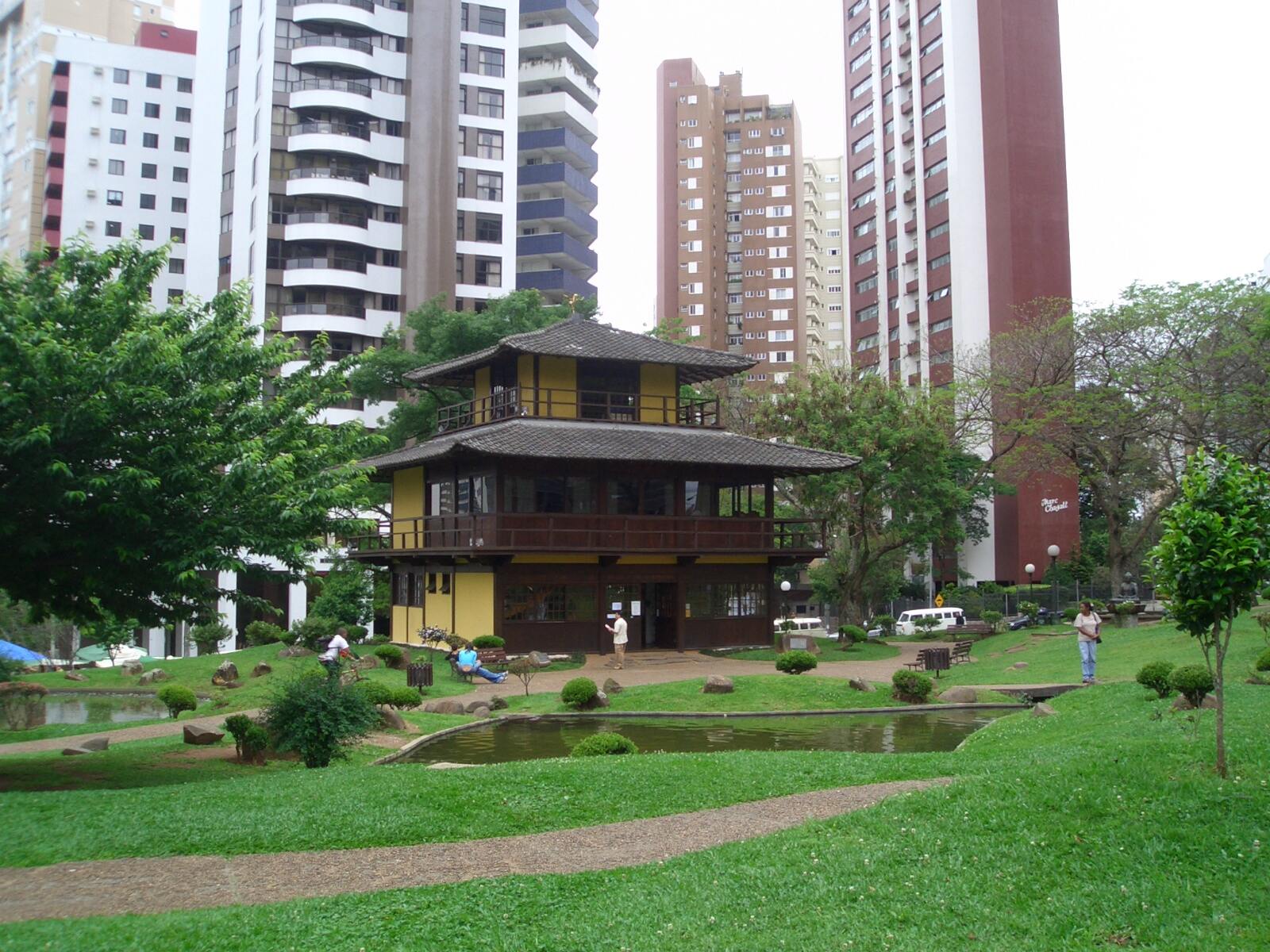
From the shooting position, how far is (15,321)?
13.1m

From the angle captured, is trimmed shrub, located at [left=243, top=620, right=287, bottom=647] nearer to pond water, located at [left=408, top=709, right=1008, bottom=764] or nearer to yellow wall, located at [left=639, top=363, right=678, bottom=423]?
yellow wall, located at [left=639, top=363, right=678, bottom=423]

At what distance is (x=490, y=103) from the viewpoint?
68.8 m

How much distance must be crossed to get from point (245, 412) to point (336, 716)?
4.54 metres

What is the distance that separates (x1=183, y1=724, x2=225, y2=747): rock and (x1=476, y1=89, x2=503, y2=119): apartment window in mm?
57533

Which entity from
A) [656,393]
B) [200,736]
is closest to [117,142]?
[656,393]

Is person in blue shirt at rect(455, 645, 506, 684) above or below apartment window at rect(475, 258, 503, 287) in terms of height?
below

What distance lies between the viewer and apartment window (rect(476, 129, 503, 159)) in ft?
224

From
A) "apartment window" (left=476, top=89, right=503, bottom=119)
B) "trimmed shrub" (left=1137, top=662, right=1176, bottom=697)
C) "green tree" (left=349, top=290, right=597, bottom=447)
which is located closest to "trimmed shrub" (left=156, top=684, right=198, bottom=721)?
"trimmed shrub" (left=1137, top=662, right=1176, bottom=697)

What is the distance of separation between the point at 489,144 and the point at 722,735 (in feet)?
185

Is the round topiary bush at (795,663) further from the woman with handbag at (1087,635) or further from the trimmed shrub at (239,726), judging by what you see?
the trimmed shrub at (239,726)

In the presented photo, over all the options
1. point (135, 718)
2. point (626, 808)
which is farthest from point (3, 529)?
point (135, 718)

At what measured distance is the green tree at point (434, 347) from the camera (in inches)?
1896

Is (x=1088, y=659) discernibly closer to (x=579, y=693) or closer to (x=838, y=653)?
(x=579, y=693)

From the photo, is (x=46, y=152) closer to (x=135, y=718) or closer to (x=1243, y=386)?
(x=135, y=718)
